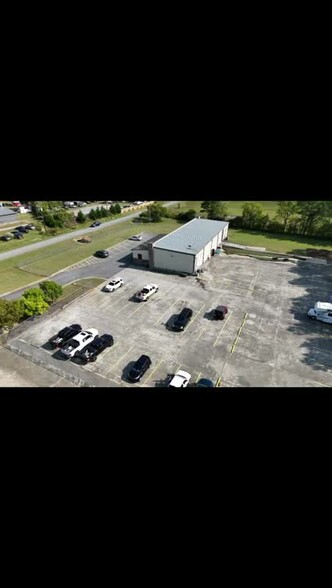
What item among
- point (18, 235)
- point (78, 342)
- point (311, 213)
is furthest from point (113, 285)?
point (311, 213)

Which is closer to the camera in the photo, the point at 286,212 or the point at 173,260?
the point at 173,260

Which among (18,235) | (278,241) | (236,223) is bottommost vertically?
(278,241)

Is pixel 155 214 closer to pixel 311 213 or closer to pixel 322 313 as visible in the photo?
pixel 311 213

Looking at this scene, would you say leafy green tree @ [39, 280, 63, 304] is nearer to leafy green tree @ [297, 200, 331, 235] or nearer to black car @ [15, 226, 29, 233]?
black car @ [15, 226, 29, 233]
